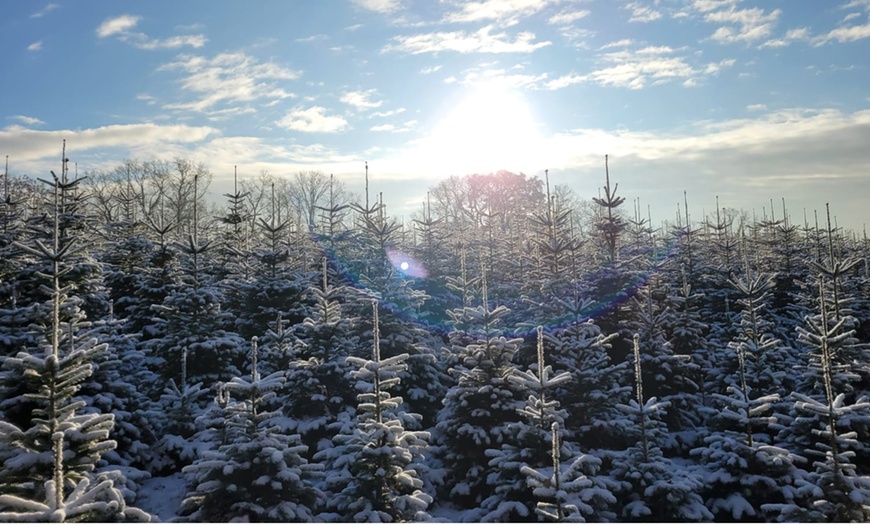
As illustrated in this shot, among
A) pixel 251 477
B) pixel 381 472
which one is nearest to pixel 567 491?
pixel 381 472

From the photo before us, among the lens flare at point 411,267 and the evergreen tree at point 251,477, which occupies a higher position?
the lens flare at point 411,267

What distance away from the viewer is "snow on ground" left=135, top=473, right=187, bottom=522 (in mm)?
10930

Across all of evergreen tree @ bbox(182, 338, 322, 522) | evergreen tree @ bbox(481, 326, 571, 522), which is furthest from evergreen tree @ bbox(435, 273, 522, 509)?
evergreen tree @ bbox(182, 338, 322, 522)

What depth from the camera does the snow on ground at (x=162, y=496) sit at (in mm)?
10930

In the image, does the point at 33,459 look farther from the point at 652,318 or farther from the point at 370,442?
the point at 652,318

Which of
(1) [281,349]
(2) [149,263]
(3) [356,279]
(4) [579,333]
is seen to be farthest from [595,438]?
→ (2) [149,263]

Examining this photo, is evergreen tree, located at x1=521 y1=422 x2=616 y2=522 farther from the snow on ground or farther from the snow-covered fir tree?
the snow on ground

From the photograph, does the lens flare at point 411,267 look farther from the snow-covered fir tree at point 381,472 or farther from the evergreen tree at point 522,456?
the snow-covered fir tree at point 381,472

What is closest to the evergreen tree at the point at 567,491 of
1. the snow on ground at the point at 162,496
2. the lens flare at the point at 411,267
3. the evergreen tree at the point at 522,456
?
the evergreen tree at the point at 522,456

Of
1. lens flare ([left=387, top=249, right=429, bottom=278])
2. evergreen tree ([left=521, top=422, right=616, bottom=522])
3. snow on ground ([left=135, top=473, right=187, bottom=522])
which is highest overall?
lens flare ([left=387, top=249, right=429, bottom=278])

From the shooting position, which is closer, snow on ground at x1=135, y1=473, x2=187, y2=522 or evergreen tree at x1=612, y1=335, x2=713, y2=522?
evergreen tree at x1=612, y1=335, x2=713, y2=522

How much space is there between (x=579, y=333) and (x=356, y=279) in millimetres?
8592

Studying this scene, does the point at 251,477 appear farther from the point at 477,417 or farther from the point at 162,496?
the point at 477,417

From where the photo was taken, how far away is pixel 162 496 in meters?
11.5
